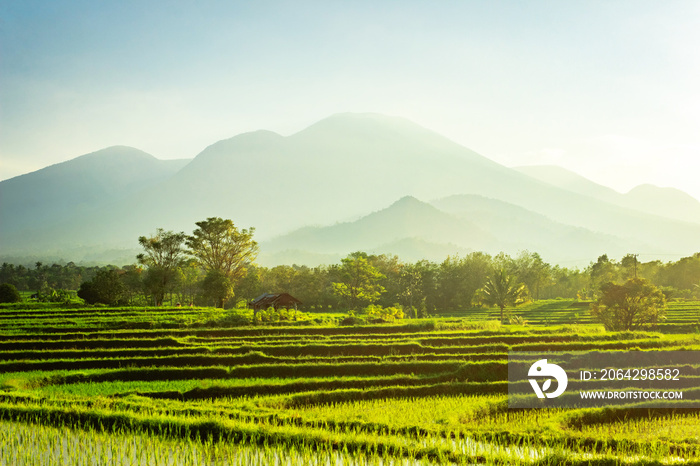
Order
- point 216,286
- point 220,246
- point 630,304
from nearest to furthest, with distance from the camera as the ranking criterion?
point 630,304 < point 216,286 < point 220,246

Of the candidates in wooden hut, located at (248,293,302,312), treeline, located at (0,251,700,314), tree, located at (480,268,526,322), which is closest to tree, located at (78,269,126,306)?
treeline, located at (0,251,700,314)

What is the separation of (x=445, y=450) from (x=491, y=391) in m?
7.44

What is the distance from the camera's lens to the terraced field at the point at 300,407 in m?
10.1

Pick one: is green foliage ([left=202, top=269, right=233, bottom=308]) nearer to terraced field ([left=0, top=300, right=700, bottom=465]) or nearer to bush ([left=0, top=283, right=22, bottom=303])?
bush ([left=0, top=283, right=22, bottom=303])

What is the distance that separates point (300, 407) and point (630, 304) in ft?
98.8

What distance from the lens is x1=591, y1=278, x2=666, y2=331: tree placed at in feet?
115

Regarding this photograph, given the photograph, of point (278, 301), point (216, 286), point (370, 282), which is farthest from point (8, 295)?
point (370, 282)

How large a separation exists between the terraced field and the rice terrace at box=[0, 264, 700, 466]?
0.17ft

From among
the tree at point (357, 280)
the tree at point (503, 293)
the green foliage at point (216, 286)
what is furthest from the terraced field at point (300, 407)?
the tree at point (357, 280)

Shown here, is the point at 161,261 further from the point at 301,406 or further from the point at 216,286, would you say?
the point at 301,406

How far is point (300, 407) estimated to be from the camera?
49.8 feet

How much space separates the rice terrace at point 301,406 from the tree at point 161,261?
28.6 metres

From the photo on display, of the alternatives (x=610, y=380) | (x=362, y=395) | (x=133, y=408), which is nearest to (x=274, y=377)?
(x=362, y=395)

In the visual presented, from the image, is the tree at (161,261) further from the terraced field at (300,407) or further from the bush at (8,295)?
the terraced field at (300,407)
